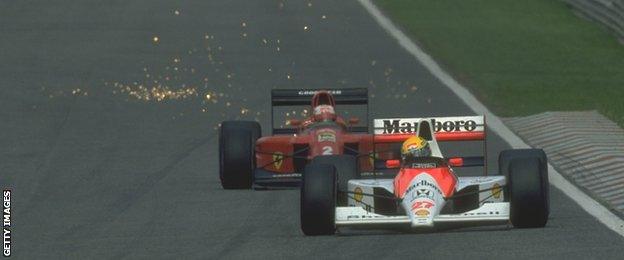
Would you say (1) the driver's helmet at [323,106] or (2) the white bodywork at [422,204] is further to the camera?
(1) the driver's helmet at [323,106]

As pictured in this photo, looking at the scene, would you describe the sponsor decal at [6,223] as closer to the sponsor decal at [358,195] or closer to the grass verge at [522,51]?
the sponsor decal at [358,195]

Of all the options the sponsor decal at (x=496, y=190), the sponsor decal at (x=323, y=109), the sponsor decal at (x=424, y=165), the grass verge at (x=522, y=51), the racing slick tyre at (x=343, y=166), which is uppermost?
the grass verge at (x=522, y=51)

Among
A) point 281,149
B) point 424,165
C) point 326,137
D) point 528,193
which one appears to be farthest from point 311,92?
point 528,193

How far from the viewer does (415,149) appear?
18.6 m

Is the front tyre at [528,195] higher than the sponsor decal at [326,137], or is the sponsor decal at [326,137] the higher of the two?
the sponsor decal at [326,137]

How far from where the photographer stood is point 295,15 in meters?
41.0

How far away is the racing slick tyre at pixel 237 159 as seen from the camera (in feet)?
69.6

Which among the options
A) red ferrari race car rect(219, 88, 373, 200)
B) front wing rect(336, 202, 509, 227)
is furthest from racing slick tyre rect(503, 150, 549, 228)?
red ferrari race car rect(219, 88, 373, 200)

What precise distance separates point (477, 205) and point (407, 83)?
13059 millimetres

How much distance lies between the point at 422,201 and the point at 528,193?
915mm

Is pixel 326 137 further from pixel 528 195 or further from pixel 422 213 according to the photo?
pixel 528 195

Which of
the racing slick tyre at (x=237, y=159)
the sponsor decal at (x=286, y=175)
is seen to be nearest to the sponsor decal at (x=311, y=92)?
the racing slick tyre at (x=237, y=159)

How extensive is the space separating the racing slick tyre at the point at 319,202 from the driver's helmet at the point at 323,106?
14.0 ft

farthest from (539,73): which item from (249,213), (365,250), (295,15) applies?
(365,250)
